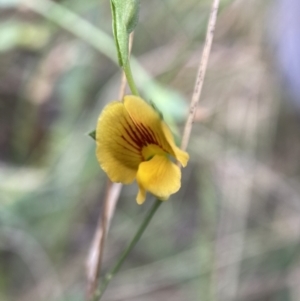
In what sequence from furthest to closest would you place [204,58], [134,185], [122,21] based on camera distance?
[134,185]
[204,58]
[122,21]

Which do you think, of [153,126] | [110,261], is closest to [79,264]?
[110,261]

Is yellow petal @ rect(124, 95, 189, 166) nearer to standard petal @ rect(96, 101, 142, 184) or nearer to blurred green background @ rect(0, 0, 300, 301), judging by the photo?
standard petal @ rect(96, 101, 142, 184)

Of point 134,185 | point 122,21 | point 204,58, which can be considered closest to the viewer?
point 122,21

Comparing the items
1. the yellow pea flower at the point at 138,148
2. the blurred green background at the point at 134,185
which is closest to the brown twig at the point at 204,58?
the yellow pea flower at the point at 138,148

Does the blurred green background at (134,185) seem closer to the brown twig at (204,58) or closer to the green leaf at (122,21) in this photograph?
the brown twig at (204,58)

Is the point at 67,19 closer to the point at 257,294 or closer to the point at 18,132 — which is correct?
the point at 18,132

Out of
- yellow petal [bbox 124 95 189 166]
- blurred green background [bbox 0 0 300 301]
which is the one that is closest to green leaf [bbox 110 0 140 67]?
yellow petal [bbox 124 95 189 166]

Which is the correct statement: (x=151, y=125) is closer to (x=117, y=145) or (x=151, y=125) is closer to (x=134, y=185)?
(x=117, y=145)

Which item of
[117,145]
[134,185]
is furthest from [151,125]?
[134,185]
